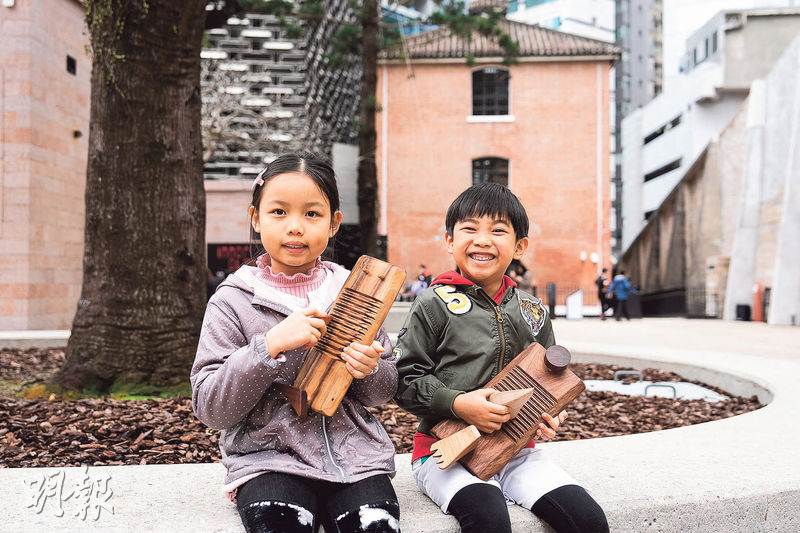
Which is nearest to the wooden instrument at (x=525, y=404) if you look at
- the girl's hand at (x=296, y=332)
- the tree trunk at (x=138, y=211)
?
the girl's hand at (x=296, y=332)

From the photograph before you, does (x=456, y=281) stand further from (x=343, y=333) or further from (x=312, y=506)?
(x=312, y=506)

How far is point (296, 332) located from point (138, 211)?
347 centimetres

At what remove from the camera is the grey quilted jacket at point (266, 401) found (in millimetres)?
2162

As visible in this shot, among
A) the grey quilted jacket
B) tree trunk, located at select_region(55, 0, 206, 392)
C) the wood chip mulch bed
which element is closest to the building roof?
tree trunk, located at select_region(55, 0, 206, 392)

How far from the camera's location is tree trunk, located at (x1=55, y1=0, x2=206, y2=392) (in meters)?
5.07

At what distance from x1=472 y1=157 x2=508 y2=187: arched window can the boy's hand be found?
88.7ft

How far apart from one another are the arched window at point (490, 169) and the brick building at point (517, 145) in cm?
25

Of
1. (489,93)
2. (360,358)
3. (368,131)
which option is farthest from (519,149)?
(360,358)

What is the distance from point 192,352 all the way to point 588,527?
3665mm

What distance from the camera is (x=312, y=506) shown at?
7.12 feet

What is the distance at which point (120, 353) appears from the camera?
503 cm

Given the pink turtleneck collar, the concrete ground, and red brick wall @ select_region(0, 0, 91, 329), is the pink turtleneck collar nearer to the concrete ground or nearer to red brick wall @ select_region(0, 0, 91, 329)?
the concrete ground

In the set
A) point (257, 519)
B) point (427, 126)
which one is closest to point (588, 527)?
point (257, 519)

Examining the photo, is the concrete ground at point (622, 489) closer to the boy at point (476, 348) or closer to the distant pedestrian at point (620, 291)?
the boy at point (476, 348)
